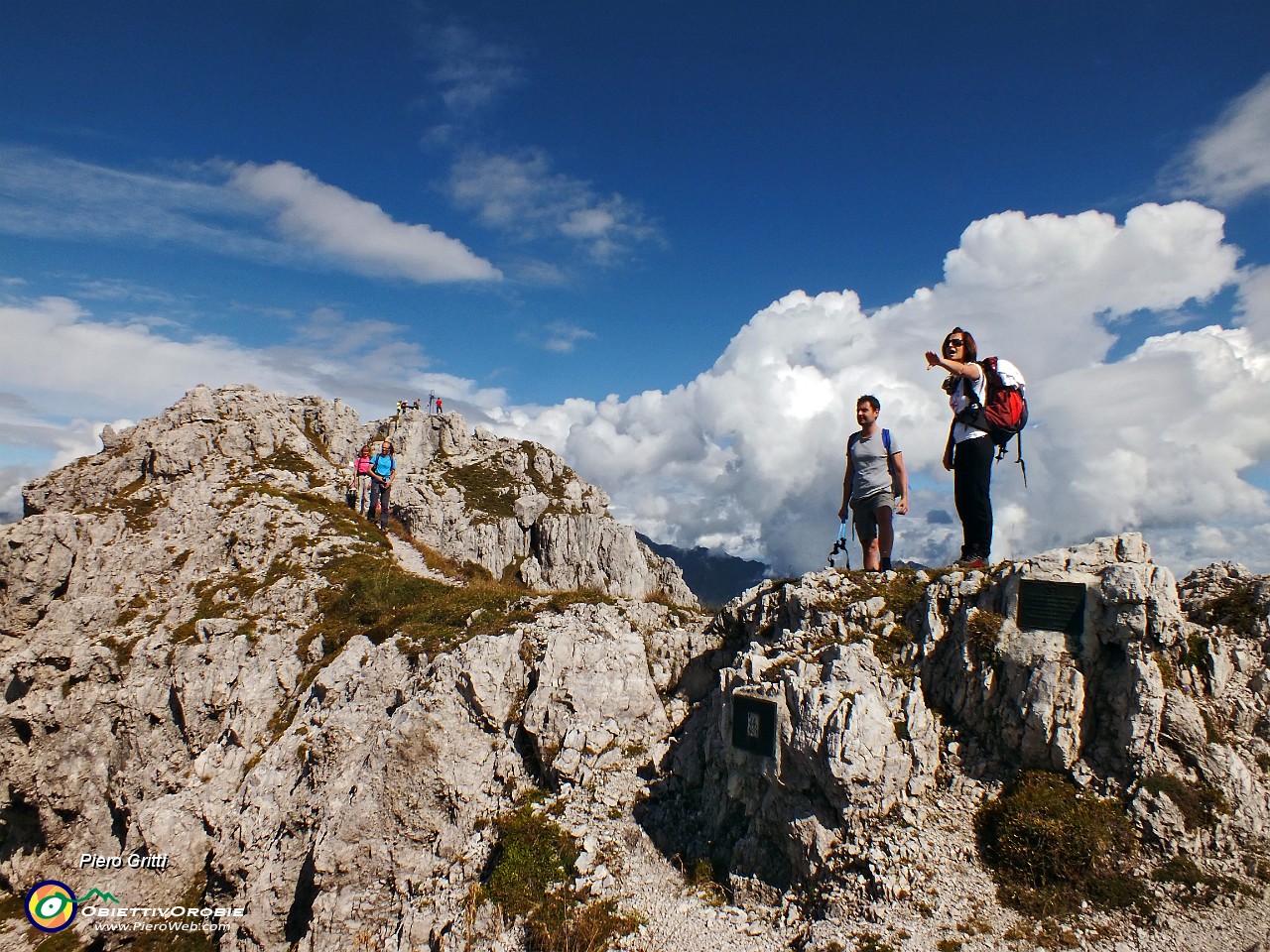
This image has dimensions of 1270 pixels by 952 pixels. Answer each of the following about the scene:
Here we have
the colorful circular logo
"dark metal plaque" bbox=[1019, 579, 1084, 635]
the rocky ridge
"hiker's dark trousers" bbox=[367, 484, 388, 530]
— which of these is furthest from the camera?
"hiker's dark trousers" bbox=[367, 484, 388, 530]

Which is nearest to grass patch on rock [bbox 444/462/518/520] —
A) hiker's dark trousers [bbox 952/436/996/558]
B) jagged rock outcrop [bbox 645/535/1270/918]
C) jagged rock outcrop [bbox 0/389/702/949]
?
jagged rock outcrop [bbox 0/389/702/949]

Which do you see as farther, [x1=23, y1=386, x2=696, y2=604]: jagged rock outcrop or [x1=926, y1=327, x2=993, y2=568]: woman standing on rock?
[x1=23, y1=386, x2=696, y2=604]: jagged rock outcrop

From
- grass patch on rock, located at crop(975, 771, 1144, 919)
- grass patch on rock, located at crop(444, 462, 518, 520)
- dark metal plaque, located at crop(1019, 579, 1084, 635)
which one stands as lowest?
grass patch on rock, located at crop(975, 771, 1144, 919)

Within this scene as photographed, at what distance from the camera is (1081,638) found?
1283 cm

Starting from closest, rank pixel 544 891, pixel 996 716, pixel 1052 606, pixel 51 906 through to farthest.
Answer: pixel 1052 606
pixel 996 716
pixel 544 891
pixel 51 906

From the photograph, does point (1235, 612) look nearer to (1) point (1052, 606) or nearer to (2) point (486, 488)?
(1) point (1052, 606)

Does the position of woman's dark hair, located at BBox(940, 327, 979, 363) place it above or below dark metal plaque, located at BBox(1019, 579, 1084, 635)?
above

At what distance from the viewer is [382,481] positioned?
37969mm

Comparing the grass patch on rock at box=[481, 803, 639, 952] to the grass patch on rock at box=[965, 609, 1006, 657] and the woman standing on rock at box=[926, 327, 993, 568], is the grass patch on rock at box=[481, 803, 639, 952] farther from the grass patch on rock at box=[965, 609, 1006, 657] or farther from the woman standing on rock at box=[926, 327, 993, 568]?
the woman standing on rock at box=[926, 327, 993, 568]

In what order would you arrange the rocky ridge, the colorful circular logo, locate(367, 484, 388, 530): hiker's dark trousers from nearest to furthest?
the rocky ridge < the colorful circular logo < locate(367, 484, 388, 530): hiker's dark trousers

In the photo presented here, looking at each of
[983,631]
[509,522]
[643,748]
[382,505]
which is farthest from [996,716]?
[509,522]

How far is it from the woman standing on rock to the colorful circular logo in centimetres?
3063

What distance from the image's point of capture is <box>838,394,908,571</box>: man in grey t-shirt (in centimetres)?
1488

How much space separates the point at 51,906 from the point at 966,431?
3234cm
